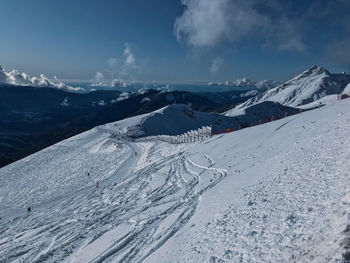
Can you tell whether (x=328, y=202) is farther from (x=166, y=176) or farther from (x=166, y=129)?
(x=166, y=129)

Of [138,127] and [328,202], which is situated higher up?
[138,127]

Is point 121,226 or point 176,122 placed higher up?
point 176,122

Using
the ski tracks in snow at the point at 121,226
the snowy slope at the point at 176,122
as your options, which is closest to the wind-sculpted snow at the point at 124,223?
the ski tracks in snow at the point at 121,226

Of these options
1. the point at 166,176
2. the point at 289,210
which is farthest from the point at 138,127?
the point at 289,210

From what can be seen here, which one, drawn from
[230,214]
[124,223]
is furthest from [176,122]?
[230,214]

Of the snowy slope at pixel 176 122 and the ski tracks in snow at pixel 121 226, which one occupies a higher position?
the snowy slope at pixel 176 122

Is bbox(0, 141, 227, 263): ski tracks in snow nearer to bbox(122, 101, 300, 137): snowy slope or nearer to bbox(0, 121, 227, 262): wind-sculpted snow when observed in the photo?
bbox(0, 121, 227, 262): wind-sculpted snow

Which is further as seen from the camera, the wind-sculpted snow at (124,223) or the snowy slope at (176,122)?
the snowy slope at (176,122)

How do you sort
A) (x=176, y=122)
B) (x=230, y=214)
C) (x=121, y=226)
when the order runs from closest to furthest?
(x=230, y=214)
(x=121, y=226)
(x=176, y=122)

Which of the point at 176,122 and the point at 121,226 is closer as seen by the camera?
the point at 121,226

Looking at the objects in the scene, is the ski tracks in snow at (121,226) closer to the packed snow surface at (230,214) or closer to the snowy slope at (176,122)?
the packed snow surface at (230,214)

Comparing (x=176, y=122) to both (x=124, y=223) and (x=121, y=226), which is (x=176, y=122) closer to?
(x=124, y=223)
